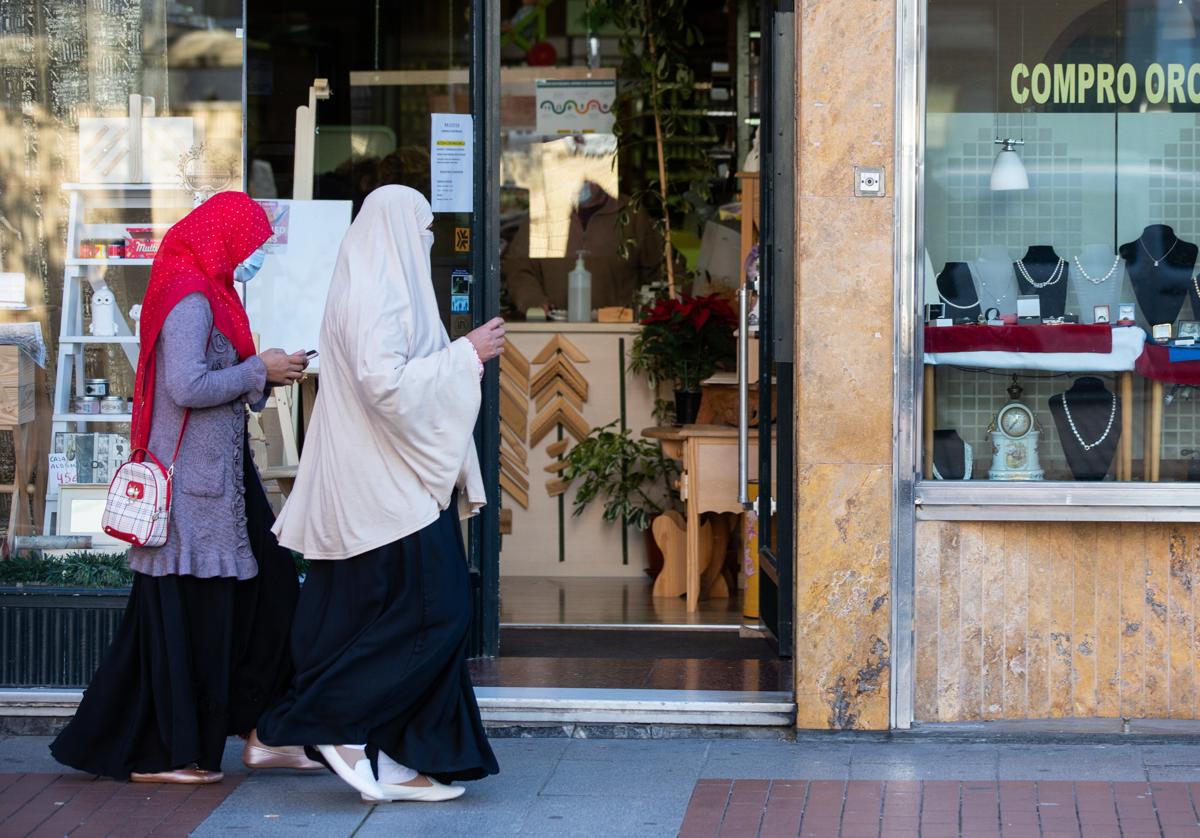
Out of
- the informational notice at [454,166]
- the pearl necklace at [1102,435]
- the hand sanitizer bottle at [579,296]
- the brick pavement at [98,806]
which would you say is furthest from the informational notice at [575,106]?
the brick pavement at [98,806]

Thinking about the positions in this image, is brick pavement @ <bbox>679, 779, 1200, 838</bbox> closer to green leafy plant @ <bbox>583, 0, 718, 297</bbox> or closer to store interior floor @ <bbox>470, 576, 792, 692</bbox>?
store interior floor @ <bbox>470, 576, 792, 692</bbox>

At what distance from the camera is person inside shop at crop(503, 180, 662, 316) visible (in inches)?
390

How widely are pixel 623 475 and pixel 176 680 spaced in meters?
3.87

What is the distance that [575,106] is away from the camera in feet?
33.7

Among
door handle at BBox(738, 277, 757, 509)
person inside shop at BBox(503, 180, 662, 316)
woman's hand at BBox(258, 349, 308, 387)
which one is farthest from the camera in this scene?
person inside shop at BBox(503, 180, 662, 316)

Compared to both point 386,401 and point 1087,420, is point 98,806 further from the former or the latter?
point 1087,420

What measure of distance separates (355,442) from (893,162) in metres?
2.00

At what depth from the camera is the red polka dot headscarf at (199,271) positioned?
5.22 m

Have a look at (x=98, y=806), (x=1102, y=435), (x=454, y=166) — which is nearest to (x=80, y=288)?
(x=454, y=166)

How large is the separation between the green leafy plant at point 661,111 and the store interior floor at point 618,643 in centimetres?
180

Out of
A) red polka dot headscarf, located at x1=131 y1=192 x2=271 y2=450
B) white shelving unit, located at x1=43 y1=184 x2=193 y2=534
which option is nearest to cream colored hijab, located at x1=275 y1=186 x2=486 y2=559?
red polka dot headscarf, located at x1=131 y1=192 x2=271 y2=450

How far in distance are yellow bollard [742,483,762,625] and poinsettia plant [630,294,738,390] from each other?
108 centimetres

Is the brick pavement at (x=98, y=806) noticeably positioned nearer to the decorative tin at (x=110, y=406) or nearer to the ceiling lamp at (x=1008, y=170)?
the decorative tin at (x=110, y=406)

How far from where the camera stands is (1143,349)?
233 inches
